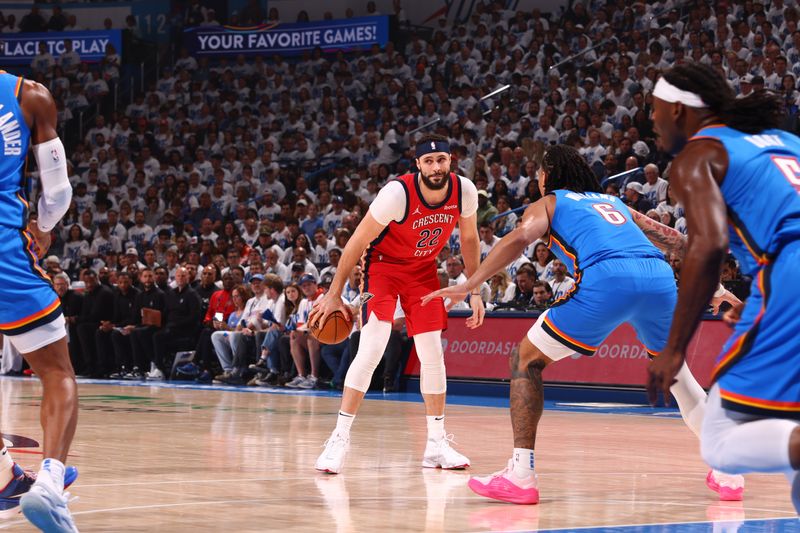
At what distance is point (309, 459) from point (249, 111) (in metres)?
19.3

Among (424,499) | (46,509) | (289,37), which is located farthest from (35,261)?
(289,37)

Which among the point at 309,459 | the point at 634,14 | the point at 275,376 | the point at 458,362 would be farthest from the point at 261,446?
the point at 634,14

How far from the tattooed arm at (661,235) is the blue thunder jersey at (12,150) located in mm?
3375

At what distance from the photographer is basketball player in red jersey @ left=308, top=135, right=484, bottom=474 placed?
7.49m

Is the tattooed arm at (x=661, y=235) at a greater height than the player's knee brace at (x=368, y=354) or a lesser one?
greater

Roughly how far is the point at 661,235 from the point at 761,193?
119 inches

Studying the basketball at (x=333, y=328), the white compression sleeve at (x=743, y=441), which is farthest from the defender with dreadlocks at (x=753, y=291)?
the basketball at (x=333, y=328)

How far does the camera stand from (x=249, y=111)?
1038 inches

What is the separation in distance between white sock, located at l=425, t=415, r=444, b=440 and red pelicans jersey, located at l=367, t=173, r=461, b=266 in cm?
106

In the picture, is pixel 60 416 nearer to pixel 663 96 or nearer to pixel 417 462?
pixel 663 96

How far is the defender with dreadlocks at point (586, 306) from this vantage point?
6.09 m

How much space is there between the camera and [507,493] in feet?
20.0

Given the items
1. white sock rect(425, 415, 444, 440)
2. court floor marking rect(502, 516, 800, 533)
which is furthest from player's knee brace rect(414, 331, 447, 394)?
court floor marking rect(502, 516, 800, 533)

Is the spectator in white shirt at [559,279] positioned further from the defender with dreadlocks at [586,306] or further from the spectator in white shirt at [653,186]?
the defender with dreadlocks at [586,306]
